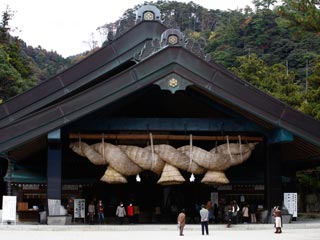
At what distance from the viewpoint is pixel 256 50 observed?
84688 millimetres

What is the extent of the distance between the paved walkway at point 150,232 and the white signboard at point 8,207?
2.23 ft

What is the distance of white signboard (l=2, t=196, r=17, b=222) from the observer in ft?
71.3

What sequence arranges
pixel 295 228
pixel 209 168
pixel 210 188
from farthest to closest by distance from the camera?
pixel 210 188 → pixel 209 168 → pixel 295 228

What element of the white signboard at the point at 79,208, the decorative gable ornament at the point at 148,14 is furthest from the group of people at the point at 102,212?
the decorative gable ornament at the point at 148,14

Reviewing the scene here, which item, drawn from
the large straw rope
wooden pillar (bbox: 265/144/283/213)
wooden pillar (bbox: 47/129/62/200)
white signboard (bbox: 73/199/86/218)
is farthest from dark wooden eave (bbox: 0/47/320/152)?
white signboard (bbox: 73/199/86/218)

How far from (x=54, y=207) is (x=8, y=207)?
5.39 feet

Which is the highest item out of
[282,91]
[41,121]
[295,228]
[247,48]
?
[247,48]

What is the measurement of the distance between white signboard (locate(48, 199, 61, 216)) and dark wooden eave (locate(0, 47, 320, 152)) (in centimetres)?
248

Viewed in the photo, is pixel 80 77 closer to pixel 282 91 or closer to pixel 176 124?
pixel 176 124

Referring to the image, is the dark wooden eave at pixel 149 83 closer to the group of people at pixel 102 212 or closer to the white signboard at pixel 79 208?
the group of people at pixel 102 212

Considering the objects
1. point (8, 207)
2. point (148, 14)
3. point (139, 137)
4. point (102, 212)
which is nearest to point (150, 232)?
point (139, 137)

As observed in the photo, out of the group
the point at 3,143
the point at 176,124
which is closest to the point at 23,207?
the point at 3,143

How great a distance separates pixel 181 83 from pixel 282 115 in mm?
4059

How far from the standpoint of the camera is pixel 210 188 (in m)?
28.3
